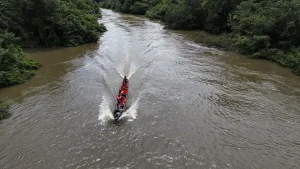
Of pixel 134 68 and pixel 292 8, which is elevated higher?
pixel 292 8

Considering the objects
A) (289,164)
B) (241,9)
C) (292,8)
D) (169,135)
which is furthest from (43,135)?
(241,9)

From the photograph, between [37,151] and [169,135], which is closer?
[37,151]

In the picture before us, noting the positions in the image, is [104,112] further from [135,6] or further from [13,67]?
[135,6]

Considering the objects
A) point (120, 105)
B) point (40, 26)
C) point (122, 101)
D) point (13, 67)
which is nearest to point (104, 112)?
point (120, 105)

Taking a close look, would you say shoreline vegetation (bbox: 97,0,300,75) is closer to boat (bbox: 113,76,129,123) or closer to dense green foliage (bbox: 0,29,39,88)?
boat (bbox: 113,76,129,123)

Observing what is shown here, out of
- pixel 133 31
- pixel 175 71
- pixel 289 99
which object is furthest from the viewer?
A: pixel 133 31

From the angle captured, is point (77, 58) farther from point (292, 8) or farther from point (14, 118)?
point (292, 8)

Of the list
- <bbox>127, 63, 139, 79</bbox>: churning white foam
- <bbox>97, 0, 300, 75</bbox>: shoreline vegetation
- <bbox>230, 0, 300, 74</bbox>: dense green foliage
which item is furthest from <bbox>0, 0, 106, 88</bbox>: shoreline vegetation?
<bbox>230, 0, 300, 74</bbox>: dense green foliage
